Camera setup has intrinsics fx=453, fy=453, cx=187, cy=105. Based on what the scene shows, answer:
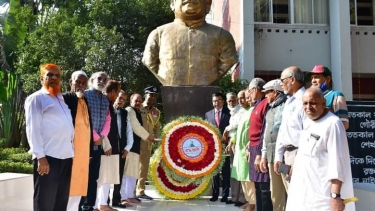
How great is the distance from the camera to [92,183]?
520 centimetres

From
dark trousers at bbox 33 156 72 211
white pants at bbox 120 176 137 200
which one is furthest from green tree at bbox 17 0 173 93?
dark trousers at bbox 33 156 72 211

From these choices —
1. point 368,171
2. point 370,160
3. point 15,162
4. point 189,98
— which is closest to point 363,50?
point 370,160

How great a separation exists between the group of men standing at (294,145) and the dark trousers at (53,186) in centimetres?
193

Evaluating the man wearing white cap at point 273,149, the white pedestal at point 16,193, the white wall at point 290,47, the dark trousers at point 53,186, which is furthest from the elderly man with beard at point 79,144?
the white wall at point 290,47

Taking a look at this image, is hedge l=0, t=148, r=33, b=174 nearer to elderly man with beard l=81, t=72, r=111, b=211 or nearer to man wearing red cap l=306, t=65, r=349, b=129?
elderly man with beard l=81, t=72, r=111, b=211

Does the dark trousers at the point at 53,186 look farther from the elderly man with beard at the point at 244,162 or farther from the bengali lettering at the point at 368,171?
the bengali lettering at the point at 368,171

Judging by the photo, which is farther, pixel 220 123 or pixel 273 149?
pixel 220 123

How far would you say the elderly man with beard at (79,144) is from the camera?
445 centimetres

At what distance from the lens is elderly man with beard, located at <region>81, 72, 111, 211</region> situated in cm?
513

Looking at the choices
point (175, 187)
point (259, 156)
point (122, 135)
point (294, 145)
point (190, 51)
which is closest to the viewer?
point (294, 145)

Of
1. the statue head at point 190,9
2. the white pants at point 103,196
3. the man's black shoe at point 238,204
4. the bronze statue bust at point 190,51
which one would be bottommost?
the man's black shoe at point 238,204

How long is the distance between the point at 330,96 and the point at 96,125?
2608 millimetres

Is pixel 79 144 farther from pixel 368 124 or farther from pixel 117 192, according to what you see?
pixel 368 124

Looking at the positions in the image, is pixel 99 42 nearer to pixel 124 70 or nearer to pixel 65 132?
pixel 124 70
